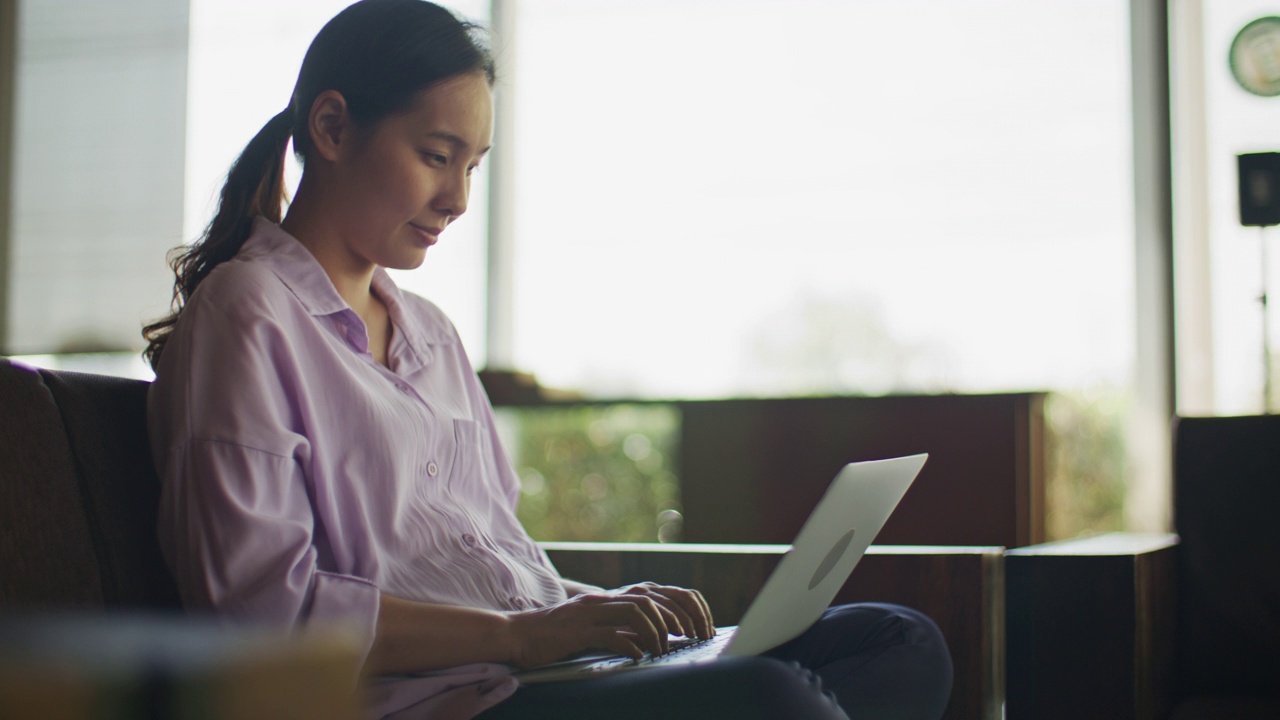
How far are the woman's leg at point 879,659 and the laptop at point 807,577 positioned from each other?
3cm

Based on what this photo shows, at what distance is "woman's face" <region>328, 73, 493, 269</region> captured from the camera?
3.95 feet

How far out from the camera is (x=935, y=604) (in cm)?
131

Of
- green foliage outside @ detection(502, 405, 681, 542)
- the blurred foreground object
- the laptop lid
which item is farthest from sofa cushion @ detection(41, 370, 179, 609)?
green foliage outside @ detection(502, 405, 681, 542)

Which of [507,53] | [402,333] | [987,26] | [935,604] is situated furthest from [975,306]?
[402,333]

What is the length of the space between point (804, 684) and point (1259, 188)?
6.11 feet

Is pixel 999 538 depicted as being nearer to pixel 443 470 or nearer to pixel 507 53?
pixel 443 470

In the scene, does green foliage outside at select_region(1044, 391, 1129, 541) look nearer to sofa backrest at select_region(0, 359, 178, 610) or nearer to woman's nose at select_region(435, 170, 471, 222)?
woman's nose at select_region(435, 170, 471, 222)

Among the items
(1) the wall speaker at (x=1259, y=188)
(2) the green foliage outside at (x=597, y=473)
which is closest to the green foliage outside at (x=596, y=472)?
(2) the green foliage outside at (x=597, y=473)

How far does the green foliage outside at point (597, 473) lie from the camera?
12.0ft

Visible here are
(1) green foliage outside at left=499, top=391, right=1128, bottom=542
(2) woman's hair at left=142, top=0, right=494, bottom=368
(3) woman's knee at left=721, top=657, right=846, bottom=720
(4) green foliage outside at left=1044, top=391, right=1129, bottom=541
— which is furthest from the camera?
(1) green foliage outside at left=499, top=391, right=1128, bottom=542

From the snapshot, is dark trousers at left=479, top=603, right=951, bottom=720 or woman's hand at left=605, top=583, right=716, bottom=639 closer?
dark trousers at left=479, top=603, right=951, bottom=720

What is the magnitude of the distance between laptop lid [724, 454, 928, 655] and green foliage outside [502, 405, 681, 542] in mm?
2451

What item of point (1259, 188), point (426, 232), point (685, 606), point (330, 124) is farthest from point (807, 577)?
point (1259, 188)

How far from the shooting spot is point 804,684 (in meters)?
0.87
